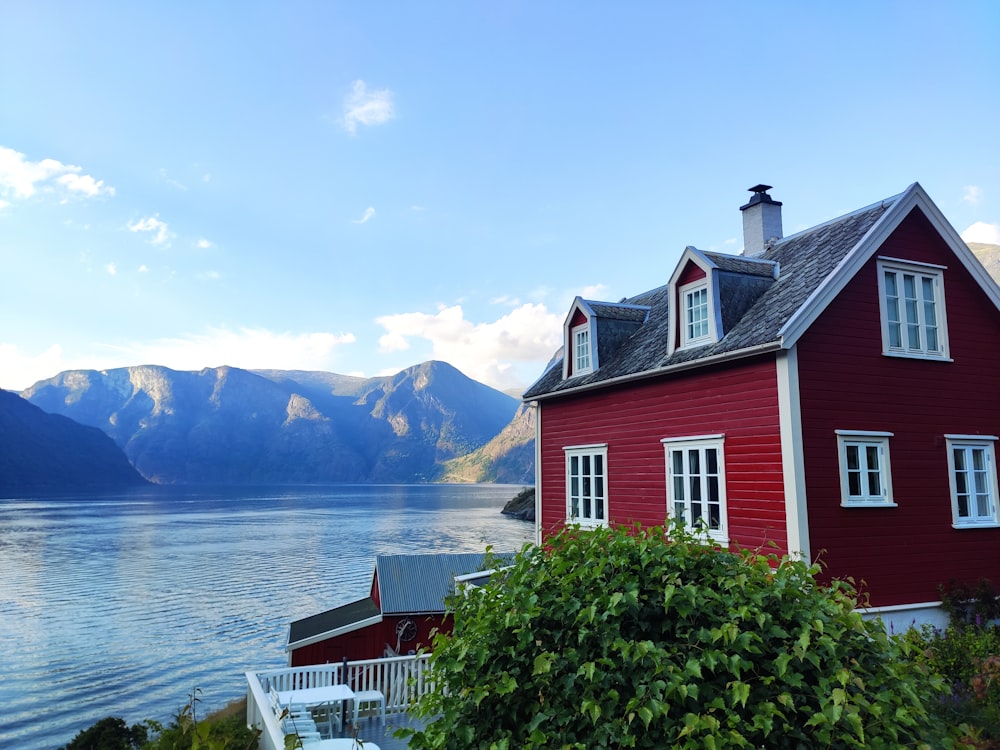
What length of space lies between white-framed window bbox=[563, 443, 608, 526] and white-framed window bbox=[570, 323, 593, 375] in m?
2.60

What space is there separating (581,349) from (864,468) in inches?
369

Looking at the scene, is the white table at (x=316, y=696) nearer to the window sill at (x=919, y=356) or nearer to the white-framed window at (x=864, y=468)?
the white-framed window at (x=864, y=468)

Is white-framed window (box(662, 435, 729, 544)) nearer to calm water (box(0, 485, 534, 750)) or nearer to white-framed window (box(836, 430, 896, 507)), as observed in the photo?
white-framed window (box(836, 430, 896, 507))

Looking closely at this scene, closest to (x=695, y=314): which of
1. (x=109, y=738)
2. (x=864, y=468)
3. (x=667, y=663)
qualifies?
(x=864, y=468)

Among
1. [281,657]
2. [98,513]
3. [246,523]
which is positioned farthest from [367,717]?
[98,513]

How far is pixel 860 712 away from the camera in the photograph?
4336 mm

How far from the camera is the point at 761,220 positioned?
19.8 m

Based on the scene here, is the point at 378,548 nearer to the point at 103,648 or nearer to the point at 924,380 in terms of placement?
the point at 103,648

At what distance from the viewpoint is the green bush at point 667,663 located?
4.12m

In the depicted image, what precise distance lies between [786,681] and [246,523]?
130 meters

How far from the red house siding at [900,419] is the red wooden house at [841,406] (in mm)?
39

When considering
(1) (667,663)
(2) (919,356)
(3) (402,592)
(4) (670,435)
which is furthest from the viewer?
(3) (402,592)

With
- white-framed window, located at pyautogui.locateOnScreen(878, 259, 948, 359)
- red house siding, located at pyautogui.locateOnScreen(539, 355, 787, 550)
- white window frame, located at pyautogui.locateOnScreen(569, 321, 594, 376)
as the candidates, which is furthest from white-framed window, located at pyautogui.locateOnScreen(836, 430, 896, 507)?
white window frame, located at pyautogui.locateOnScreen(569, 321, 594, 376)

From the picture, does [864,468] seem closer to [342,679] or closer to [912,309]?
[912,309]
